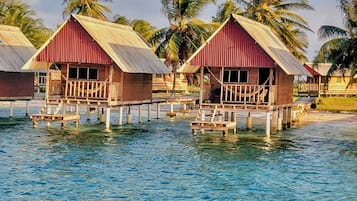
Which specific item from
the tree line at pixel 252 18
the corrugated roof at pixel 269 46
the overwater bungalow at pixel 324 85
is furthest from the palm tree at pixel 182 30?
the overwater bungalow at pixel 324 85

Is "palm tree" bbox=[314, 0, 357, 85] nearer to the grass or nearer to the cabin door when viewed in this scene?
the grass

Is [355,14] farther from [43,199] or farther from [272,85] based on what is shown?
[43,199]

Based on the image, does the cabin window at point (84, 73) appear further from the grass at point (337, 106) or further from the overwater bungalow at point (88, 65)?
the grass at point (337, 106)

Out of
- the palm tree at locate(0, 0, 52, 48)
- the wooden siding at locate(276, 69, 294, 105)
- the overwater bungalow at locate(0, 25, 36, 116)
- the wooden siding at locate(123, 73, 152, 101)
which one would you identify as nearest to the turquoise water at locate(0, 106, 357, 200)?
the wooden siding at locate(276, 69, 294, 105)

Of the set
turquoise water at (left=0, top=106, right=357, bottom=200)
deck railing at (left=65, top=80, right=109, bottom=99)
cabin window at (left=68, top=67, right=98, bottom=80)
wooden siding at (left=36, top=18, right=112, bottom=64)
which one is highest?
wooden siding at (left=36, top=18, right=112, bottom=64)

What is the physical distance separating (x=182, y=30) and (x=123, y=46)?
15.4m

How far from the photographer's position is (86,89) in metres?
31.6

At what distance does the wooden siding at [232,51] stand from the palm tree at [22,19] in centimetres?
3435

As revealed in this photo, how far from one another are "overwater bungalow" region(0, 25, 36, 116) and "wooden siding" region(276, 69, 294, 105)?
14.6 m

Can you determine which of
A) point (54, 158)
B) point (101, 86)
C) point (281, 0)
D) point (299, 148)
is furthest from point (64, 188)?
point (281, 0)

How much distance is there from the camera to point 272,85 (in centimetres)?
2962

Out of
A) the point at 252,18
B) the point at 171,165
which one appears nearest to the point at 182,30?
the point at 252,18

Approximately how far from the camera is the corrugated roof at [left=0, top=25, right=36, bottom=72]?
35719 mm

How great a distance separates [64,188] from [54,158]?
5.21m
